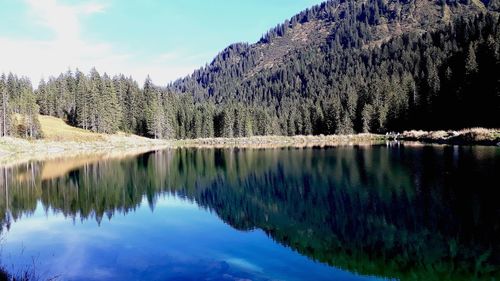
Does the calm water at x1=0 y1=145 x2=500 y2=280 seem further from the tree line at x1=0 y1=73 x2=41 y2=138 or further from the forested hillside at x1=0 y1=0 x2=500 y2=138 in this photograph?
the tree line at x1=0 y1=73 x2=41 y2=138

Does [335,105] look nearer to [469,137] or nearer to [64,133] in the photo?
[469,137]

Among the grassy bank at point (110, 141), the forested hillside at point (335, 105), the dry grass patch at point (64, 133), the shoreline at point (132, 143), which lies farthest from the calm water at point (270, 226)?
the dry grass patch at point (64, 133)

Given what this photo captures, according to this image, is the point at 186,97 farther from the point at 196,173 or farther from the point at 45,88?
the point at 196,173

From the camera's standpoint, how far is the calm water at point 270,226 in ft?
51.2

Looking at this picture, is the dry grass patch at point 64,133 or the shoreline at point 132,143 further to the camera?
the dry grass patch at point 64,133

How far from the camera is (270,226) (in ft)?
74.1

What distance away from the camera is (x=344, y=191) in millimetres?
29719

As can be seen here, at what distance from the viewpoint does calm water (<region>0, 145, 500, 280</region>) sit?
15602 mm

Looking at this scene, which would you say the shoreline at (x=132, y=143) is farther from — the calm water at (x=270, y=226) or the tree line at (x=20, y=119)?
the calm water at (x=270, y=226)

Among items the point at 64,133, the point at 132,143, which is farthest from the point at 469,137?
the point at 64,133

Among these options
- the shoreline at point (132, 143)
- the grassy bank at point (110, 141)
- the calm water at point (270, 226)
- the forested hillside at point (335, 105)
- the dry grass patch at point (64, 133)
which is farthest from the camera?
the dry grass patch at point (64, 133)

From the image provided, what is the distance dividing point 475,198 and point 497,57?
215 ft

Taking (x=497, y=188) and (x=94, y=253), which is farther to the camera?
(x=497, y=188)

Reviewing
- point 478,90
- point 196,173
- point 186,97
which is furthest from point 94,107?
point 478,90
